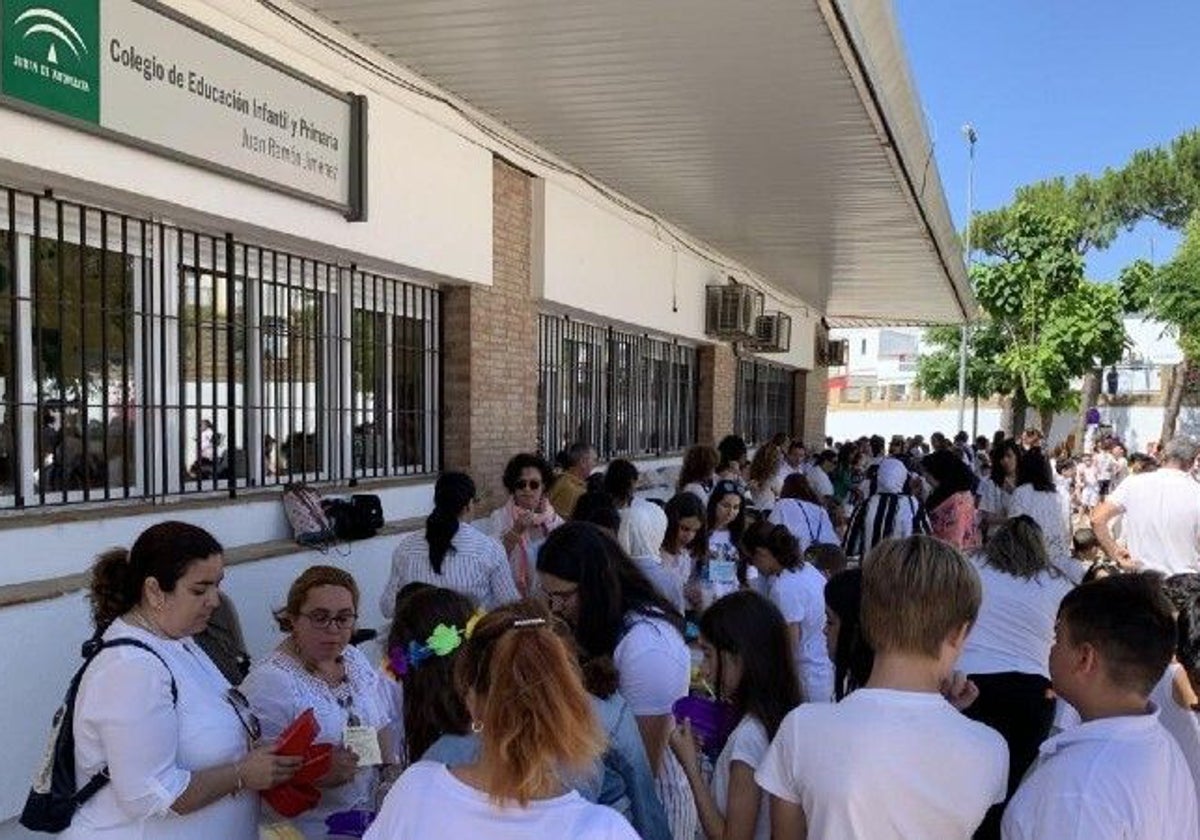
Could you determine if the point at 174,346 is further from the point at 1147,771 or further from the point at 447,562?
the point at 1147,771

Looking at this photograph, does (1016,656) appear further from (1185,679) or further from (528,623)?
(528,623)

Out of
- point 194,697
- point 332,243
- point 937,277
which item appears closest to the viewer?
point 194,697

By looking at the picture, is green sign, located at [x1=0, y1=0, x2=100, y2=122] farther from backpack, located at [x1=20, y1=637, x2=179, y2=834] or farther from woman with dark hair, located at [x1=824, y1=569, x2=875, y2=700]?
woman with dark hair, located at [x1=824, y1=569, x2=875, y2=700]

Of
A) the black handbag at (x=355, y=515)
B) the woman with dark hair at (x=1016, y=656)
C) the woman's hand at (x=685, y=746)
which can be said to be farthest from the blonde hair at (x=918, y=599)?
the black handbag at (x=355, y=515)

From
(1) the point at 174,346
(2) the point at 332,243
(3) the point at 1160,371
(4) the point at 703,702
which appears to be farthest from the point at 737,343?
(3) the point at 1160,371

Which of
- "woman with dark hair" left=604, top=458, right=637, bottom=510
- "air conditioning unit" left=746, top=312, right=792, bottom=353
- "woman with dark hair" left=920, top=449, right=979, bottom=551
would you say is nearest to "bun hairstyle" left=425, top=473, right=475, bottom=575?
"woman with dark hair" left=604, top=458, right=637, bottom=510

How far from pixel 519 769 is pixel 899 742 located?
80 centimetres

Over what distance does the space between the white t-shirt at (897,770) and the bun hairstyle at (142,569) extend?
1.56 meters

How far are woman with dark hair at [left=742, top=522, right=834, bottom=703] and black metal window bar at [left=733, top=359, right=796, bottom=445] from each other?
10.6 metres

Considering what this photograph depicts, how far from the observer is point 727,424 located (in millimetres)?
14469

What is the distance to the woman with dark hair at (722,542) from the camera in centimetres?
530

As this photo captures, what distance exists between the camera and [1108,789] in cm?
194

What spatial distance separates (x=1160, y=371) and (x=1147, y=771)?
1878 inches

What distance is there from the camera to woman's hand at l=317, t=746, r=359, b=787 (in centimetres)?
265
